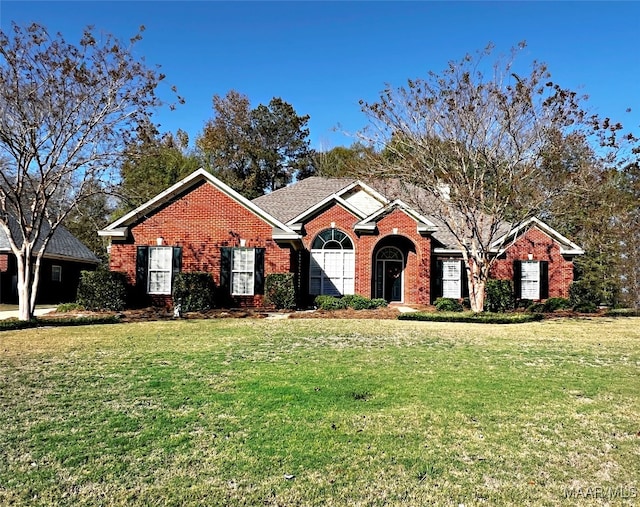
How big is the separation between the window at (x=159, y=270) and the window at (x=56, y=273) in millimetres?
10073

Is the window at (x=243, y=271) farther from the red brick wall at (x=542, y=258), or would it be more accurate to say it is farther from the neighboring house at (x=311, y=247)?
the red brick wall at (x=542, y=258)

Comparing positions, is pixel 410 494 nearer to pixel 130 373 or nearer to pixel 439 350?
pixel 130 373

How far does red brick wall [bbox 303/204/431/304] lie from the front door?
3.00ft

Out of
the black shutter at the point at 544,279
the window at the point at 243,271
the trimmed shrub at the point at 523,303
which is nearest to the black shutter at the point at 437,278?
the trimmed shrub at the point at 523,303

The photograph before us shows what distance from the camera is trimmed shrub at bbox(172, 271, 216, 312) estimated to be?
54.3ft

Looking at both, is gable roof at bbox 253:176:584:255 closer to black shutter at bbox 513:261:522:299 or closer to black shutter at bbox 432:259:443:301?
black shutter at bbox 432:259:443:301

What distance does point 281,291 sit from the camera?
1764cm

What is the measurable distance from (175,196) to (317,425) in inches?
596

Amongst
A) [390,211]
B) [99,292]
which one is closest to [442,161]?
[390,211]

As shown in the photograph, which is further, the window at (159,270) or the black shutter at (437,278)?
the black shutter at (437,278)

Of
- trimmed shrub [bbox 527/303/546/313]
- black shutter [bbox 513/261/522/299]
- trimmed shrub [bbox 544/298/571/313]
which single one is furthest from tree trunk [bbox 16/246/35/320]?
black shutter [bbox 513/261/522/299]

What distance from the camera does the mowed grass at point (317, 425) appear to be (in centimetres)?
366

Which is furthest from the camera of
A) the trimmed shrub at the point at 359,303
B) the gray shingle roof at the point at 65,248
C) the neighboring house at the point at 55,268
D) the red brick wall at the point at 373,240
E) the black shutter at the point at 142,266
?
the gray shingle roof at the point at 65,248

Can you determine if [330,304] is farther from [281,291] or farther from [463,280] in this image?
[463,280]
